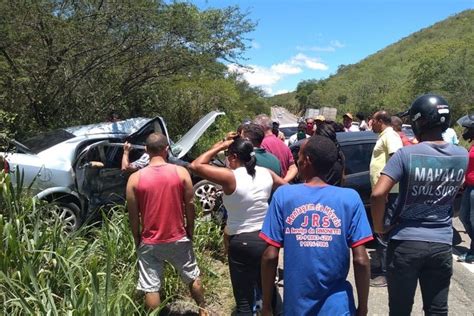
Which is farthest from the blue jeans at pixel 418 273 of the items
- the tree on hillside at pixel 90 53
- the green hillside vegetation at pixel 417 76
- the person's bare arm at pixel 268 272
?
the green hillside vegetation at pixel 417 76

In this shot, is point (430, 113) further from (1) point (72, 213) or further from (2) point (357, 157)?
(1) point (72, 213)

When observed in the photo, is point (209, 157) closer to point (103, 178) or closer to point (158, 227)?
point (158, 227)

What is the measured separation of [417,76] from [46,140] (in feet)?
130

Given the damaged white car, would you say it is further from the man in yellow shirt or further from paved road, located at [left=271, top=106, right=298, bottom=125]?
paved road, located at [left=271, top=106, right=298, bottom=125]

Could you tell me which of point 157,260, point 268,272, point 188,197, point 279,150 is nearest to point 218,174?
point 188,197

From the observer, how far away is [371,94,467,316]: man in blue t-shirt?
2.89 meters

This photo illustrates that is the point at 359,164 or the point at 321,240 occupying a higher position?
the point at 321,240

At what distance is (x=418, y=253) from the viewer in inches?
114

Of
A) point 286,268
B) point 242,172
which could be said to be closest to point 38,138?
point 242,172

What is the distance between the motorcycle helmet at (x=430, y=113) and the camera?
294 centimetres

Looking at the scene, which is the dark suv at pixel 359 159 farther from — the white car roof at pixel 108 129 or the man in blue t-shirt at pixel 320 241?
the man in blue t-shirt at pixel 320 241

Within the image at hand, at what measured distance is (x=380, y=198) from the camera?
9.72ft

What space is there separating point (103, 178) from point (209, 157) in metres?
3.43

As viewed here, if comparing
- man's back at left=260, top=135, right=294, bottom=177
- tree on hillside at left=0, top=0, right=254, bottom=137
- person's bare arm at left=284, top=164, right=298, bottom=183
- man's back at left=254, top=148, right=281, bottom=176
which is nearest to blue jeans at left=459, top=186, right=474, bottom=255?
man's back at left=260, top=135, right=294, bottom=177
